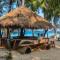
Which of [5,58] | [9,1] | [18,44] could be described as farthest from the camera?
A: [9,1]

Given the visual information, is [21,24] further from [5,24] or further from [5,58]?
[5,58]

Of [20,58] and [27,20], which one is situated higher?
[27,20]

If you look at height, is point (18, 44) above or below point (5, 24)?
below

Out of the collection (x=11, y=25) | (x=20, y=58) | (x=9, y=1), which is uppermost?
(x=9, y=1)

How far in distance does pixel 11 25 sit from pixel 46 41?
3.43 m

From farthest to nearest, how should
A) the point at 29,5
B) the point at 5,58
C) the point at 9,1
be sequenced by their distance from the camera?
the point at 29,5 → the point at 9,1 → the point at 5,58

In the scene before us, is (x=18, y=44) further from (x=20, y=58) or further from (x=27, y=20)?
(x=20, y=58)

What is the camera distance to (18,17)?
24.9 m

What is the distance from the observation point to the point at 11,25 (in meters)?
24.4

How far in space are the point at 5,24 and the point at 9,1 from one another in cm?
1318

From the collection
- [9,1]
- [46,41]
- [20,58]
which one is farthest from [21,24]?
[9,1]

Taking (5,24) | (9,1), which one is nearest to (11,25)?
(5,24)

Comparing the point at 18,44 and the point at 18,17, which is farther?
the point at 18,17

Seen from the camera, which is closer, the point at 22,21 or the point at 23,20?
the point at 22,21
